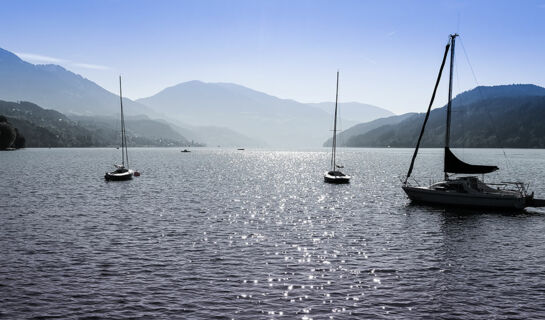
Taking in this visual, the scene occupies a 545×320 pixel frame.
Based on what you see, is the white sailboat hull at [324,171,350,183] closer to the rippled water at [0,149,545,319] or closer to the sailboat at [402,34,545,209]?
the sailboat at [402,34,545,209]

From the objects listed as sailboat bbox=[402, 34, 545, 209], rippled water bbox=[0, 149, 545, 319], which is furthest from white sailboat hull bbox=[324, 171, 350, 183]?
rippled water bbox=[0, 149, 545, 319]

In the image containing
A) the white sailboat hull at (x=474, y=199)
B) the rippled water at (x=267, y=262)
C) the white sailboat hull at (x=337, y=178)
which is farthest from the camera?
the white sailboat hull at (x=337, y=178)

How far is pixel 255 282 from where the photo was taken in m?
25.2

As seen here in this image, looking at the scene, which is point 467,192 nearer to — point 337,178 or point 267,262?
point 267,262

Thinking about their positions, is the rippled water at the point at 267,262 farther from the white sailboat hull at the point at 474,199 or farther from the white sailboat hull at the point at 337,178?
the white sailboat hull at the point at 337,178

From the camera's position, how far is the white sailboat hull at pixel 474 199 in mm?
53656

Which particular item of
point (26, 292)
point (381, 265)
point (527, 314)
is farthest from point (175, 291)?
point (527, 314)

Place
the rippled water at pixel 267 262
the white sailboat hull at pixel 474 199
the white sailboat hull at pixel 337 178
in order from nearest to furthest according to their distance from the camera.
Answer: the rippled water at pixel 267 262
the white sailboat hull at pixel 474 199
the white sailboat hull at pixel 337 178

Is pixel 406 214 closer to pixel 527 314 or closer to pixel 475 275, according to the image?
pixel 475 275

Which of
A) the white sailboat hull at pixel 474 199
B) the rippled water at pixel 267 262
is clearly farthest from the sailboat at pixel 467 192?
the rippled water at pixel 267 262

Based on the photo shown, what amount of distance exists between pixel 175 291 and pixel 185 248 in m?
9.99

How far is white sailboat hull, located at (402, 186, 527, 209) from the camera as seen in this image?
53656 millimetres

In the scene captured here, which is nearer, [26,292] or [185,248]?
[26,292]

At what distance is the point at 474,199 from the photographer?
5447 centimetres
